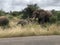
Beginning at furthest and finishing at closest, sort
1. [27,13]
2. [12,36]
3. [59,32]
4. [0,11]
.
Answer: [0,11] → [27,13] → [59,32] → [12,36]

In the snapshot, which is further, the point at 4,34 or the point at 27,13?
the point at 27,13

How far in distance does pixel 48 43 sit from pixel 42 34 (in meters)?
3.22

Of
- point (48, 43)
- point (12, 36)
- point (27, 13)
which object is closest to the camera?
point (48, 43)

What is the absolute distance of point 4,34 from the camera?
1185cm

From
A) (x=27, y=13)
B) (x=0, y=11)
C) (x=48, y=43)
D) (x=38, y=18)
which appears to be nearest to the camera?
(x=48, y=43)

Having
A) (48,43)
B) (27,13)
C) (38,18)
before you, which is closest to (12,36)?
(48,43)

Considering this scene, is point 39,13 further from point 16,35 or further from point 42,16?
point 16,35

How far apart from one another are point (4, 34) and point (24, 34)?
3.27 ft

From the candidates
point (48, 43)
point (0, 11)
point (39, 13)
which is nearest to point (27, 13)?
point (0, 11)

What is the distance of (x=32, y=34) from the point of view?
1229 cm

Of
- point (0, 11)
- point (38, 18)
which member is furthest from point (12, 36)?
point (0, 11)

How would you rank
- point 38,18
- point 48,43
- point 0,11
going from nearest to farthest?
1. point 48,43
2. point 38,18
3. point 0,11

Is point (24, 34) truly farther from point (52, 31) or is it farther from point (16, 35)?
point (52, 31)

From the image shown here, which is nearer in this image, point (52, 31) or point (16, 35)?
point (16, 35)
